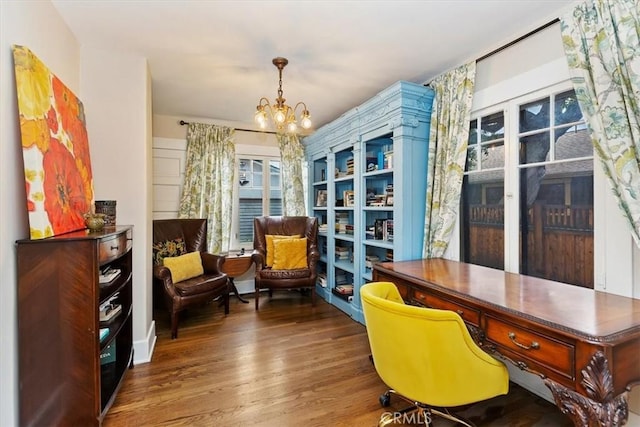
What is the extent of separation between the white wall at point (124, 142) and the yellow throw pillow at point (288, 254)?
159 cm

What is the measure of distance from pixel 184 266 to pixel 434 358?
2.72 metres

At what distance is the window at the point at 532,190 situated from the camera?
1.92 meters

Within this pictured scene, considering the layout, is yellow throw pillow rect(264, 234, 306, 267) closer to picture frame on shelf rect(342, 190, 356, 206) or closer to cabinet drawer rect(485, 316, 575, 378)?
picture frame on shelf rect(342, 190, 356, 206)

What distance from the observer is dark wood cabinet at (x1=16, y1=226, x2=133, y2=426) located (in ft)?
4.86

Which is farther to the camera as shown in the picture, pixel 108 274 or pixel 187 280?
pixel 187 280

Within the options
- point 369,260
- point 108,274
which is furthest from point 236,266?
point 108,274

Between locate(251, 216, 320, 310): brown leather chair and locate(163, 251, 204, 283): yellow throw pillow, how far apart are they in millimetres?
660

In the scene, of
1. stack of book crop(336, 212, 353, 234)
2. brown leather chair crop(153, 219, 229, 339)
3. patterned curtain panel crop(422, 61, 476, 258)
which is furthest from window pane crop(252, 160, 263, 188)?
patterned curtain panel crop(422, 61, 476, 258)

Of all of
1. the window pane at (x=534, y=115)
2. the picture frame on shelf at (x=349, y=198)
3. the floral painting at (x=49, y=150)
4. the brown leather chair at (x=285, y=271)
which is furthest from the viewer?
the picture frame on shelf at (x=349, y=198)

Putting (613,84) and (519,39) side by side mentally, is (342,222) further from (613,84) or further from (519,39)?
(613,84)

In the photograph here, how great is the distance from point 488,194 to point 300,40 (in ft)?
6.29

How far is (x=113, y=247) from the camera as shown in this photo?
1.82 metres

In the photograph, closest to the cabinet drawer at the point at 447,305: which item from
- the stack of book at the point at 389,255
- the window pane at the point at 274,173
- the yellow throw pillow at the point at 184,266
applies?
the stack of book at the point at 389,255

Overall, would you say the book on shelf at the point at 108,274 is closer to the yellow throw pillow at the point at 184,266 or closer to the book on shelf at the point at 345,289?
the yellow throw pillow at the point at 184,266
